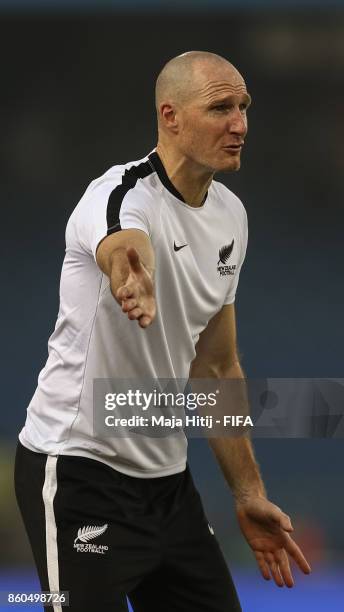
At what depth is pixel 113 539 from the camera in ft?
8.84

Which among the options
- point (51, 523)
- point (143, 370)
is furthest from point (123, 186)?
point (51, 523)

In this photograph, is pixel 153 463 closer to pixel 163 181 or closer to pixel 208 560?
pixel 208 560

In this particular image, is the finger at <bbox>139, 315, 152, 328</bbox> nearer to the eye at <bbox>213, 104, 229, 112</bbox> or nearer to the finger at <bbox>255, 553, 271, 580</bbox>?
the eye at <bbox>213, 104, 229, 112</bbox>

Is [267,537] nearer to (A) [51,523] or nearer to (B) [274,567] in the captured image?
(B) [274,567]

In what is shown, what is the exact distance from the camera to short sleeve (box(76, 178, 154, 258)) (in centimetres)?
253

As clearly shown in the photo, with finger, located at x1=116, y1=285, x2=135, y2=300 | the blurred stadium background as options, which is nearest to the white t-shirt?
finger, located at x1=116, y1=285, x2=135, y2=300

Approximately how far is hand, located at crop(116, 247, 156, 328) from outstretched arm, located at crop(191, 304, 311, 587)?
31.5 inches

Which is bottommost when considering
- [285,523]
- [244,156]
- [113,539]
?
[285,523]

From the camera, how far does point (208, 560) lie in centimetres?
288

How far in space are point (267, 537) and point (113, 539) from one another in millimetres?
527

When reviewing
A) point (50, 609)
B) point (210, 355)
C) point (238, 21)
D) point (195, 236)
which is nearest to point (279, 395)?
point (210, 355)

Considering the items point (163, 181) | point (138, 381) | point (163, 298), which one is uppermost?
point (163, 181)

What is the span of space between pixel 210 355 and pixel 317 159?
269 cm

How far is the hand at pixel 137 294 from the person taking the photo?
218cm
